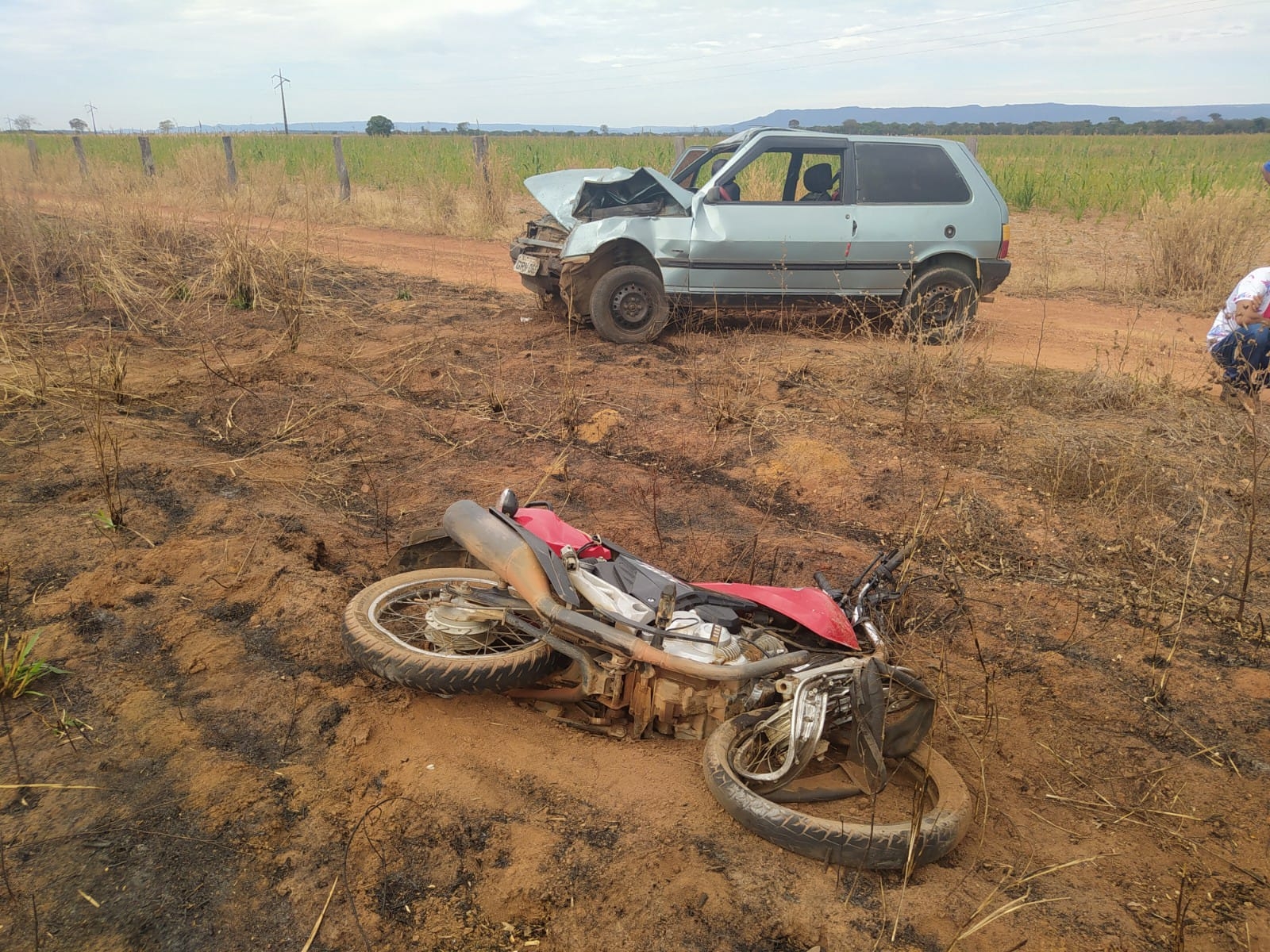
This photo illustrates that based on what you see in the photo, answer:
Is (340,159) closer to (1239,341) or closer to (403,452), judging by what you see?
(403,452)

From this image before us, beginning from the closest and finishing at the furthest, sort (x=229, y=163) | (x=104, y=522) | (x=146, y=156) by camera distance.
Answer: (x=104, y=522) < (x=229, y=163) < (x=146, y=156)

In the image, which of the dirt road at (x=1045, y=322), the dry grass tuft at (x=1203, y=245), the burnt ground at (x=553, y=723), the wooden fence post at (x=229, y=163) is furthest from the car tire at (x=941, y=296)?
the wooden fence post at (x=229, y=163)

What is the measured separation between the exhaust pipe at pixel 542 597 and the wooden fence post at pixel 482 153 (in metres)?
15.0

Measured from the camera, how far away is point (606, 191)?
841 centimetres

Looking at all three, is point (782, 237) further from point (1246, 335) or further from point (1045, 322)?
point (1045, 322)

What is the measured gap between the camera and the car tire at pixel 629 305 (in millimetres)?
8148

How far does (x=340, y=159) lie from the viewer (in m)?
19.3

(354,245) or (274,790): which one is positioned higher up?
(354,245)

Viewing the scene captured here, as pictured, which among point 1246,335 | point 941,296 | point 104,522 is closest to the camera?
point 104,522

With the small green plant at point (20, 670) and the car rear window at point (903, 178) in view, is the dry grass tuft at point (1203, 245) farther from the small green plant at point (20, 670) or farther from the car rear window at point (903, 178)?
the small green plant at point (20, 670)

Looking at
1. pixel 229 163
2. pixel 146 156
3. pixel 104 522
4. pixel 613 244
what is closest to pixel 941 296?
pixel 613 244

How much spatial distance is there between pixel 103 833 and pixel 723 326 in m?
7.48

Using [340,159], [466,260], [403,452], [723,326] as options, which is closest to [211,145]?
[340,159]

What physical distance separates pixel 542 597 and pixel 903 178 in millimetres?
6966
